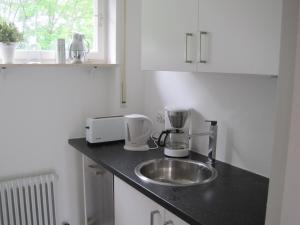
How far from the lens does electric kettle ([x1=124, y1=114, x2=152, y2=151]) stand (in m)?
2.21

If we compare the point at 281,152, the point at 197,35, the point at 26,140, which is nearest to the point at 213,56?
the point at 197,35

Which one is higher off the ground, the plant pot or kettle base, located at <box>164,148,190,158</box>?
the plant pot

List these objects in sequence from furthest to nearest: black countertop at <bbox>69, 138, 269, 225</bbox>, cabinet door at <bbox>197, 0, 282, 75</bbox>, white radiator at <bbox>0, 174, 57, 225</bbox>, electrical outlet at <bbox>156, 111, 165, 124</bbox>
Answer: electrical outlet at <bbox>156, 111, 165, 124</bbox>, white radiator at <bbox>0, 174, 57, 225</bbox>, black countertop at <bbox>69, 138, 269, 225</bbox>, cabinet door at <bbox>197, 0, 282, 75</bbox>

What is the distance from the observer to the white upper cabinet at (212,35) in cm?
124

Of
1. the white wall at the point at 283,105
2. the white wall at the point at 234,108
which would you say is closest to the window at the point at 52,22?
the white wall at the point at 234,108

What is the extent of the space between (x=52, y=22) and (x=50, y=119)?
2.28ft

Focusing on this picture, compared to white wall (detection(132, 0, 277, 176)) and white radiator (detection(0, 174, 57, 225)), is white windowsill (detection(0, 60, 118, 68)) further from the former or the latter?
white radiator (detection(0, 174, 57, 225))

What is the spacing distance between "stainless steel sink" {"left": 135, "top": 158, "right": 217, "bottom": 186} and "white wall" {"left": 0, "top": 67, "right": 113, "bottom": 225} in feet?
2.46

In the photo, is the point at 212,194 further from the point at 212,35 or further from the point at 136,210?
the point at 212,35

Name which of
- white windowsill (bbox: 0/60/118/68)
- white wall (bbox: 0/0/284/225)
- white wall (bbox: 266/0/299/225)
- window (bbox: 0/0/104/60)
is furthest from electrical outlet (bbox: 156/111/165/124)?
white wall (bbox: 266/0/299/225)

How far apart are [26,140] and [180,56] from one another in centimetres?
129

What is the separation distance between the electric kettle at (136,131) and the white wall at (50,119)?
459 millimetres

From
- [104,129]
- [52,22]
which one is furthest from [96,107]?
[52,22]

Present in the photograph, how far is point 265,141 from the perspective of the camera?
170 cm
